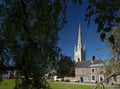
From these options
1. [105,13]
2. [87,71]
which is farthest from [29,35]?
[87,71]

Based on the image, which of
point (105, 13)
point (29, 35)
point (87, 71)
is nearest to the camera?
point (105, 13)

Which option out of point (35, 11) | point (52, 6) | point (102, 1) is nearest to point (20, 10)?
point (35, 11)

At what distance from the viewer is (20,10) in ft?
23.0

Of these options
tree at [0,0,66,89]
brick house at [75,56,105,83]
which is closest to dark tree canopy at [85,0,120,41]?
tree at [0,0,66,89]

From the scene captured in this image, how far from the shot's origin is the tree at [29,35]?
6.97 meters

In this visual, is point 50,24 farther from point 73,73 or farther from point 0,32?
point 73,73

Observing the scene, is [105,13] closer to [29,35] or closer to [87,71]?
[29,35]

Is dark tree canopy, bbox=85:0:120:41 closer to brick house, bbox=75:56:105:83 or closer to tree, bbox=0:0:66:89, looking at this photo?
tree, bbox=0:0:66:89

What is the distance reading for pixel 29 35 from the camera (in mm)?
7219

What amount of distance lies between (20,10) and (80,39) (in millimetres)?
183286

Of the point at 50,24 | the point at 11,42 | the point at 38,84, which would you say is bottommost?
the point at 38,84

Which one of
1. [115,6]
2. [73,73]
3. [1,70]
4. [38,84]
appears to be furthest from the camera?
[73,73]

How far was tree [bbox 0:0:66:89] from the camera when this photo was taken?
697 centimetres

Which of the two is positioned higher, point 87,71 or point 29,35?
point 87,71
